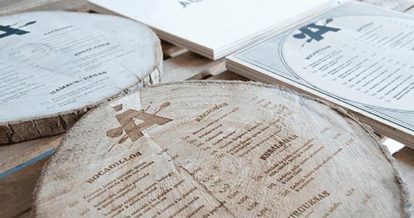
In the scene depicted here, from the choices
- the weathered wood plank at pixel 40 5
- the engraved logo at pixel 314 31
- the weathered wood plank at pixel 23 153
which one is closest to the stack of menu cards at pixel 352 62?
the engraved logo at pixel 314 31

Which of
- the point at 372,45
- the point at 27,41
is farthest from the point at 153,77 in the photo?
the point at 372,45

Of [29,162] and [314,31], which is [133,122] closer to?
[29,162]

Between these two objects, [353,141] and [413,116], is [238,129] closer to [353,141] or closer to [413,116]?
[353,141]

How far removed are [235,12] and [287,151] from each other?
56 centimetres

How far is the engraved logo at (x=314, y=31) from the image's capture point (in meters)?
0.98

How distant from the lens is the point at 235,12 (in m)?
1.12

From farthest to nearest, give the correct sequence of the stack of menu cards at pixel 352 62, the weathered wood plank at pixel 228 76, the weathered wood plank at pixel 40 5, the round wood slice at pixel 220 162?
1. the weathered wood plank at pixel 40 5
2. the weathered wood plank at pixel 228 76
3. the stack of menu cards at pixel 352 62
4. the round wood slice at pixel 220 162

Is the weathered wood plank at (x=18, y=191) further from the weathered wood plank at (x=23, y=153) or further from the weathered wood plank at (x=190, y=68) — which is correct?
the weathered wood plank at (x=190, y=68)

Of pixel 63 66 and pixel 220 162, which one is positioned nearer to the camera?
pixel 220 162

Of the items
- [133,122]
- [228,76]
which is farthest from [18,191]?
[228,76]

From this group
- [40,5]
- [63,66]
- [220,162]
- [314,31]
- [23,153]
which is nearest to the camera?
[220,162]

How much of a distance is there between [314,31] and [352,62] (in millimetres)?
Result: 142

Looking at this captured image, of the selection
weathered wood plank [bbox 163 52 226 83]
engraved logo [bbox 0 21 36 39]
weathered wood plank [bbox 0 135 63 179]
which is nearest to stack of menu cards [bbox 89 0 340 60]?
weathered wood plank [bbox 163 52 226 83]

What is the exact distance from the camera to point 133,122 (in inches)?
26.7
